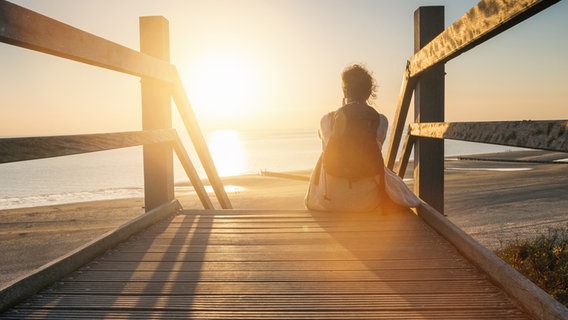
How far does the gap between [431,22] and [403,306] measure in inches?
109

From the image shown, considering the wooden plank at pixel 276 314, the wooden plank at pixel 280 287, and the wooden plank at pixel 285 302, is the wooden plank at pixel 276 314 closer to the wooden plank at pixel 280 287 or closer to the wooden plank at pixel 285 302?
the wooden plank at pixel 285 302

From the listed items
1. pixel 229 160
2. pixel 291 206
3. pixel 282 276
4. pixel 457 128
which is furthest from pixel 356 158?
pixel 229 160

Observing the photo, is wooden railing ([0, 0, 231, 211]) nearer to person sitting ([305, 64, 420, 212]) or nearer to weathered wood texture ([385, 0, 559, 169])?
person sitting ([305, 64, 420, 212])

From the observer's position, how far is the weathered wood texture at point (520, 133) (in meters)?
1.34

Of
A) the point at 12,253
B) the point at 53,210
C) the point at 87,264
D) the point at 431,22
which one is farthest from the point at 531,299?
the point at 53,210

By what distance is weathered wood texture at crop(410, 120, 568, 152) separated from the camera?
1.34m

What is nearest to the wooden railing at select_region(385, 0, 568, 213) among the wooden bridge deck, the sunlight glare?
the wooden bridge deck

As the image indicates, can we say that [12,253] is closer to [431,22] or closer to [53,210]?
[53,210]

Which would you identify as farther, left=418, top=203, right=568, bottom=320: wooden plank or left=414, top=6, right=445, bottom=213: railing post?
left=414, top=6, right=445, bottom=213: railing post

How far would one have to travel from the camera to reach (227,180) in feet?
90.4

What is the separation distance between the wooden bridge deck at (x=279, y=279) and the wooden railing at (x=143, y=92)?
0.69 meters

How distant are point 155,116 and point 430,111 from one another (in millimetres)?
2446

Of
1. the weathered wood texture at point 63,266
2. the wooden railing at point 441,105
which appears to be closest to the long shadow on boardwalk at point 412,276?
the wooden railing at point 441,105

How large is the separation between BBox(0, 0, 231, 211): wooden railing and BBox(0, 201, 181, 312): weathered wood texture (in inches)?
23.7
